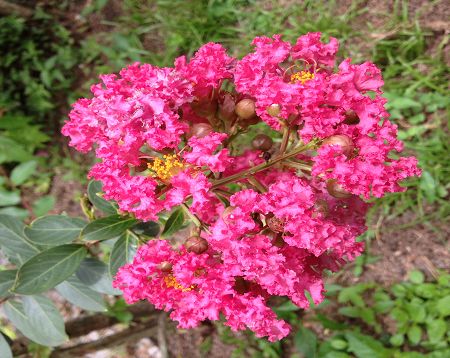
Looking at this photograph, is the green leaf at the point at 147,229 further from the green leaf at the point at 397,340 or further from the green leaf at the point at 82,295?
the green leaf at the point at 397,340

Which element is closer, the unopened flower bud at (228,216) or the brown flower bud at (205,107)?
the unopened flower bud at (228,216)

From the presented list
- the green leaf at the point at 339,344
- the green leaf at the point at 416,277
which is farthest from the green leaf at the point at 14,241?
the green leaf at the point at 416,277

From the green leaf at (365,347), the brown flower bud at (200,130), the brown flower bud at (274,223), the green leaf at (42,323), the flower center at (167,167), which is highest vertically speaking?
the brown flower bud at (200,130)

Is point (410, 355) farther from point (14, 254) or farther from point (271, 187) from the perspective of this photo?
point (14, 254)

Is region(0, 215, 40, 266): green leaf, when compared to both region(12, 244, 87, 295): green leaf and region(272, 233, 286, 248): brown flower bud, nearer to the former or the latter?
region(12, 244, 87, 295): green leaf

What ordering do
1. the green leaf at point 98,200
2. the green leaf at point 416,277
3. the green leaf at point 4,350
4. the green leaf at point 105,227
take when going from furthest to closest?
the green leaf at point 416,277
the green leaf at point 4,350
the green leaf at point 98,200
the green leaf at point 105,227

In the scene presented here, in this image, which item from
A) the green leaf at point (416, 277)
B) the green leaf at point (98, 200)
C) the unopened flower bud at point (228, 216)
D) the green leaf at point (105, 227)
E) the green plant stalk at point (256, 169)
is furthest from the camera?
the green leaf at point (416, 277)
